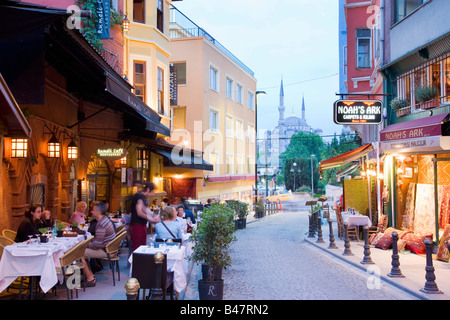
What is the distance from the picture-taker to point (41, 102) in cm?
831

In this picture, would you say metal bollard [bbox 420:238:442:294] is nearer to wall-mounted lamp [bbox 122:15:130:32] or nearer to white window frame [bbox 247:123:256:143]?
wall-mounted lamp [bbox 122:15:130:32]

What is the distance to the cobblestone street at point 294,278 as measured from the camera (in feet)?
29.6

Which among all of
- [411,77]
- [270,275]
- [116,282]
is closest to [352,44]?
[411,77]

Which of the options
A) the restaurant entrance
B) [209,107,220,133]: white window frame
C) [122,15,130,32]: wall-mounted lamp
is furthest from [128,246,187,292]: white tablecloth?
[209,107,220,133]: white window frame

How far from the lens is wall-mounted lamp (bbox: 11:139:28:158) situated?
931 cm

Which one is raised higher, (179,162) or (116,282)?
(179,162)

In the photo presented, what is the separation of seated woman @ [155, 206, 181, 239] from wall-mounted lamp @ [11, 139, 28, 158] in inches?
117

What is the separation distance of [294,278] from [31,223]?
559cm

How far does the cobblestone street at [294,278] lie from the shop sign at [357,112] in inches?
171

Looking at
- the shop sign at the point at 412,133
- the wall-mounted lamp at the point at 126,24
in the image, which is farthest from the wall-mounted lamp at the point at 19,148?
the wall-mounted lamp at the point at 126,24

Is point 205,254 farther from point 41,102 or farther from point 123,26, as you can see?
point 123,26

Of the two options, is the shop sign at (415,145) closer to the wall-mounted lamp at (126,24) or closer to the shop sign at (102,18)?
the shop sign at (102,18)

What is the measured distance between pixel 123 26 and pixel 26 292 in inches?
490
